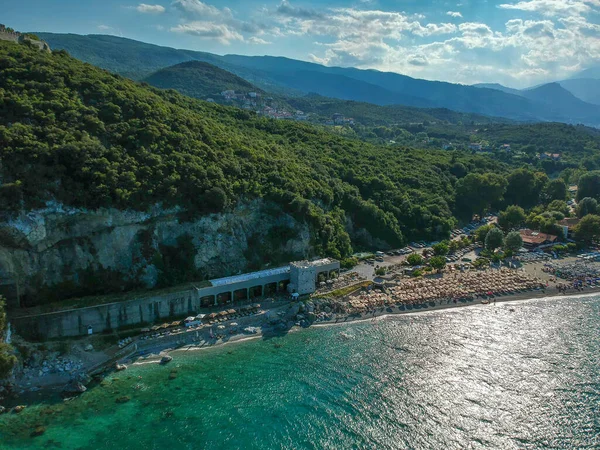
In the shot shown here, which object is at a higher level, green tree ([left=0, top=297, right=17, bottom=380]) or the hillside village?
the hillside village

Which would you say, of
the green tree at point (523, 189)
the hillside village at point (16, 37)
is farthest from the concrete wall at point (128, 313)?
Answer: the green tree at point (523, 189)

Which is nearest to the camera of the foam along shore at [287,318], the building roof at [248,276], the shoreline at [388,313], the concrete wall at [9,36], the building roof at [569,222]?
the foam along shore at [287,318]

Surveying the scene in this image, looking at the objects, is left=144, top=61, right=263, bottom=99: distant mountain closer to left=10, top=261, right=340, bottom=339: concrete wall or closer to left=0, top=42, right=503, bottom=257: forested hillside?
left=0, top=42, right=503, bottom=257: forested hillside

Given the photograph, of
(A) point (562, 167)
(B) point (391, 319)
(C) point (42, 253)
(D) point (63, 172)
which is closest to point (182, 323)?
(C) point (42, 253)

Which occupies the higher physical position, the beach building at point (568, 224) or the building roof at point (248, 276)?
the beach building at point (568, 224)

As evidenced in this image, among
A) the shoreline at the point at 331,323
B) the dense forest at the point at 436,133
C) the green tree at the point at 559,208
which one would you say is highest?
the dense forest at the point at 436,133

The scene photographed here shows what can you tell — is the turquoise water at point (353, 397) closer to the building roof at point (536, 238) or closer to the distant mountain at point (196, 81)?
the building roof at point (536, 238)

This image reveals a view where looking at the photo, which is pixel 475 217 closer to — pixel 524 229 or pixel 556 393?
pixel 524 229

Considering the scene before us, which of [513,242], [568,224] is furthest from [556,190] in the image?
[513,242]

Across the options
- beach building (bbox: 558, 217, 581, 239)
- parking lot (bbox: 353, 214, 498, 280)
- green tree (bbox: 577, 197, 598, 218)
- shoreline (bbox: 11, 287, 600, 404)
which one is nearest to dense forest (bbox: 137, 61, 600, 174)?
green tree (bbox: 577, 197, 598, 218)
